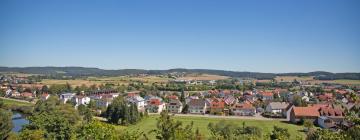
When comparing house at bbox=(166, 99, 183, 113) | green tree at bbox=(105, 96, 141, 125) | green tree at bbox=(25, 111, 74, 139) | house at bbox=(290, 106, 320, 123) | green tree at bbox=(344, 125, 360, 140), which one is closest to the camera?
green tree at bbox=(344, 125, 360, 140)

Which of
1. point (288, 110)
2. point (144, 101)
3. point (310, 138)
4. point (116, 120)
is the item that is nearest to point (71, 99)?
point (144, 101)

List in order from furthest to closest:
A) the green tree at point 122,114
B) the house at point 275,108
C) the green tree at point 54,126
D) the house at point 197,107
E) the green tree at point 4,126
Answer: the house at point 275,108 < the house at point 197,107 < the green tree at point 122,114 < the green tree at point 4,126 < the green tree at point 54,126

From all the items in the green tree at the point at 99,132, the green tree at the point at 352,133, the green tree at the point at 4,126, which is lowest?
the green tree at the point at 4,126

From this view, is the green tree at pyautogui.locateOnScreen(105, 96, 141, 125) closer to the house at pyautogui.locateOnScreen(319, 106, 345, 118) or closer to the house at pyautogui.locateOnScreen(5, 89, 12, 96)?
the house at pyautogui.locateOnScreen(319, 106, 345, 118)

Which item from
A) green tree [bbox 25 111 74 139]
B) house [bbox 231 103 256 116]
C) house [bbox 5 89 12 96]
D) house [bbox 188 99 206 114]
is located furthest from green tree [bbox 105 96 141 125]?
house [bbox 5 89 12 96]

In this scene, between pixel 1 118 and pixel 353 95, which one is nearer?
pixel 353 95

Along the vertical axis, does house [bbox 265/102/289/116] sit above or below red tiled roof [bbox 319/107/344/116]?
below

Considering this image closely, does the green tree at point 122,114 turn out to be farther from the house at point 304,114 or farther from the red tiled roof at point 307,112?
the red tiled roof at point 307,112

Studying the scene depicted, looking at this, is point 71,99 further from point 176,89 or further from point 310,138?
point 310,138

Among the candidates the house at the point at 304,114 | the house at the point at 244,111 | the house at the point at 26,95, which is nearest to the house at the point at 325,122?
the house at the point at 304,114
